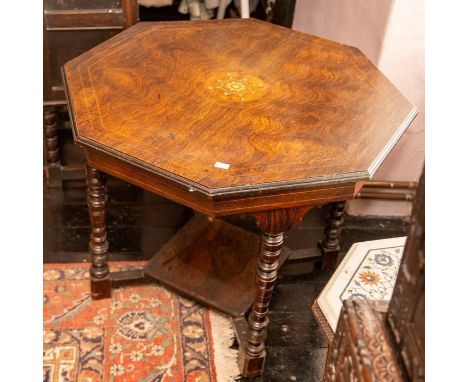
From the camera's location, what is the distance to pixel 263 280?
206 centimetres

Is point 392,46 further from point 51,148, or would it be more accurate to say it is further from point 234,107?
point 51,148

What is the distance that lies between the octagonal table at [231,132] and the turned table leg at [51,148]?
66 centimetres

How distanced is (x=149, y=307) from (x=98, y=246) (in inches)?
13.4

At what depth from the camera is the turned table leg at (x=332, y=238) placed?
2641mm

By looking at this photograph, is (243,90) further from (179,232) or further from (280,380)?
(280,380)

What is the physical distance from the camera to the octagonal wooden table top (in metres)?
1.83

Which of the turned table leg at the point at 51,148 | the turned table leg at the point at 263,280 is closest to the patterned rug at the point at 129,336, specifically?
the turned table leg at the point at 263,280

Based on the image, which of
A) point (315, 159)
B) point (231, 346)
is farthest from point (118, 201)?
point (315, 159)

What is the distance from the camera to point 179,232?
2.83 metres

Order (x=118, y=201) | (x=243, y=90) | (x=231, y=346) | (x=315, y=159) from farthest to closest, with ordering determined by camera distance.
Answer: (x=118, y=201) < (x=231, y=346) < (x=243, y=90) < (x=315, y=159)

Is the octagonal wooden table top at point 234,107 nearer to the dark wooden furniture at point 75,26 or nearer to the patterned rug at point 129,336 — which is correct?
the dark wooden furniture at point 75,26

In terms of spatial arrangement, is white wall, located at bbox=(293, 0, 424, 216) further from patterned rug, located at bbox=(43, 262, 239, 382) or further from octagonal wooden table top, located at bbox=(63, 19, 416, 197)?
patterned rug, located at bbox=(43, 262, 239, 382)

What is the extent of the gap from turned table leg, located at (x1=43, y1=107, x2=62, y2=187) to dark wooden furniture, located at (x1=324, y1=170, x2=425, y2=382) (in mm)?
2365

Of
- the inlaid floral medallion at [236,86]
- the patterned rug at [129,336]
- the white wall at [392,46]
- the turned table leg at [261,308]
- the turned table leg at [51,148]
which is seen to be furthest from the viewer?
the turned table leg at [51,148]
